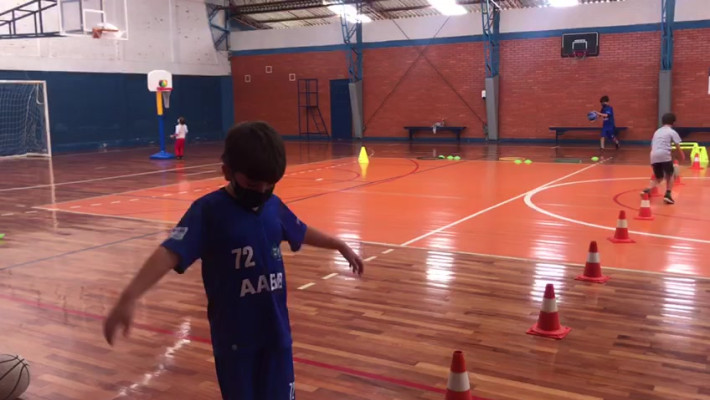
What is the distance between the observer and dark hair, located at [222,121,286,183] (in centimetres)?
225

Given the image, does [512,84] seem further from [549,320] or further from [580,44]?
[549,320]

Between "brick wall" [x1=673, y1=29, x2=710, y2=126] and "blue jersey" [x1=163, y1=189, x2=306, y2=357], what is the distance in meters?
21.8

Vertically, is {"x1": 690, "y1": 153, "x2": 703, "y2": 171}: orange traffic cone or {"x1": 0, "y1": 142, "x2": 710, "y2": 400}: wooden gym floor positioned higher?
{"x1": 690, "y1": 153, "x2": 703, "y2": 171}: orange traffic cone

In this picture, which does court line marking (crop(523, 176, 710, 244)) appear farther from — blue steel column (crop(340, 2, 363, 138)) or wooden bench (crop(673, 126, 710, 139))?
blue steel column (crop(340, 2, 363, 138))

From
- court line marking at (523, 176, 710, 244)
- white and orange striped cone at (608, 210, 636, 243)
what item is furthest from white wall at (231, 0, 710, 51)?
white and orange striped cone at (608, 210, 636, 243)

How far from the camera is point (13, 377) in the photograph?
12.9 ft

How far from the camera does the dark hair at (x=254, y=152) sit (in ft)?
7.39

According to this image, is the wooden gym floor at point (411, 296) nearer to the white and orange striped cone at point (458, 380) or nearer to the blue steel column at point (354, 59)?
the white and orange striped cone at point (458, 380)

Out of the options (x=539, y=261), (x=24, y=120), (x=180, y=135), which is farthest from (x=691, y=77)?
(x=24, y=120)

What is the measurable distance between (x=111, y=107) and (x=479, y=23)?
13.6 metres

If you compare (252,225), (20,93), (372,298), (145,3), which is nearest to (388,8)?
(145,3)

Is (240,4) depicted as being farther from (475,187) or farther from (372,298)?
(372,298)

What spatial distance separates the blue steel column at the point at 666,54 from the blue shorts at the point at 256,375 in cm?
2122

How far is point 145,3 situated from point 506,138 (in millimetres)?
14231
